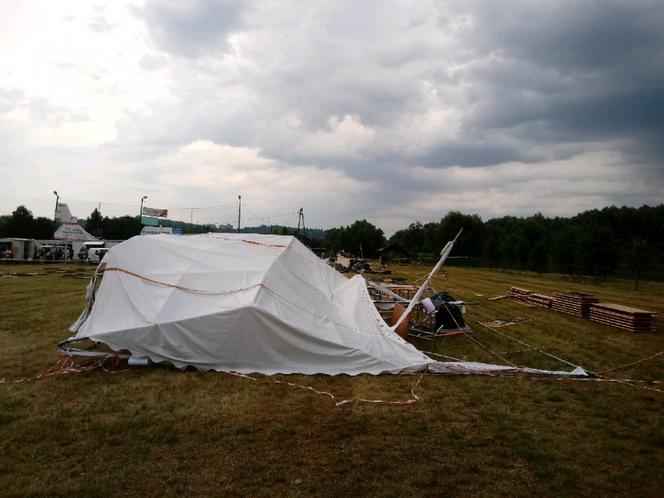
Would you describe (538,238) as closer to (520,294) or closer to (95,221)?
(520,294)

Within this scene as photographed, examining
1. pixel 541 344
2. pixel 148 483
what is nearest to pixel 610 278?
pixel 541 344

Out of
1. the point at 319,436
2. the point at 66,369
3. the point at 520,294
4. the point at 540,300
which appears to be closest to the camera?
the point at 319,436

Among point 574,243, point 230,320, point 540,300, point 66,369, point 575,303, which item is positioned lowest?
point 66,369

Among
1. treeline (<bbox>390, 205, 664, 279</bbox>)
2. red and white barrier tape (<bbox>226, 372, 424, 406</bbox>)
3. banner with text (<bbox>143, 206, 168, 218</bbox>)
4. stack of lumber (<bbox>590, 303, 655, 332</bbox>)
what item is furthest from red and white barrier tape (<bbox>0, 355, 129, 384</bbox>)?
banner with text (<bbox>143, 206, 168, 218</bbox>)

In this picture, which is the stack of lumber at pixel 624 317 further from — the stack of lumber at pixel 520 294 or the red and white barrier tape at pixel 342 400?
the red and white barrier tape at pixel 342 400

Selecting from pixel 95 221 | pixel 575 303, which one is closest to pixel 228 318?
pixel 575 303

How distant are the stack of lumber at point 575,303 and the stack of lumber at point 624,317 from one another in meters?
0.29

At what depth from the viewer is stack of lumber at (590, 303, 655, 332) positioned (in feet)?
36.1

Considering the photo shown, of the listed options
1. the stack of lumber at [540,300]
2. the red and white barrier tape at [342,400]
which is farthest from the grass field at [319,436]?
the stack of lumber at [540,300]

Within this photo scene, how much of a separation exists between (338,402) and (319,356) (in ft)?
4.66

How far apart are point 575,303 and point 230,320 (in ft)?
38.6

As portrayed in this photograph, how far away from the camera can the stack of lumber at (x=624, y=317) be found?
1100 centimetres

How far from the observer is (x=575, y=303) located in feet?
43.9

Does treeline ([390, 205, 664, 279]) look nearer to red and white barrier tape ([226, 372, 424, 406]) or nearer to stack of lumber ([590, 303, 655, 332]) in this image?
stack of lumber ([590, 303, 655, 332])
